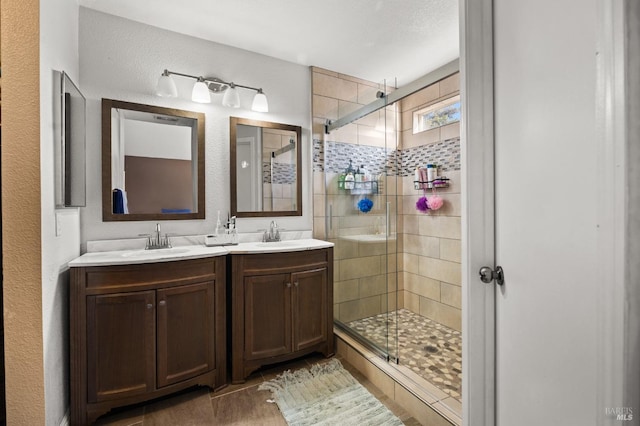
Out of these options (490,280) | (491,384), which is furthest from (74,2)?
(491,384)

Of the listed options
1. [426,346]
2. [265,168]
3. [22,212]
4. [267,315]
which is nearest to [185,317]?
[267,315]

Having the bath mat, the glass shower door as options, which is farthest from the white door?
the glass shower door

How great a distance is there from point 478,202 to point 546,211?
0.22 meters

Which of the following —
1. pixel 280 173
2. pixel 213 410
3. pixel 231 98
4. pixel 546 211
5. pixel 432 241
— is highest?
pixel 231 98

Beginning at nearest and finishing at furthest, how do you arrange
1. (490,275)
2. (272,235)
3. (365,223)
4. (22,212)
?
1. (490,275)
2. (22,212)
3. (365,223)
4. (272,235)

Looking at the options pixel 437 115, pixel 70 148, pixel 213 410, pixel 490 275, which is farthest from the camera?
pixel 437 115

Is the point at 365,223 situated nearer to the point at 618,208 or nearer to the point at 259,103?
the point at 259,103

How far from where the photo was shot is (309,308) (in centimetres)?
226

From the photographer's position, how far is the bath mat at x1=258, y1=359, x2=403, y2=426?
1.65 meters

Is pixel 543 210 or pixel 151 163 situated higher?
pixel 151 163

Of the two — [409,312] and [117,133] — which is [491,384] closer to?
[409,312]

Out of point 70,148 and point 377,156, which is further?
point 377,156

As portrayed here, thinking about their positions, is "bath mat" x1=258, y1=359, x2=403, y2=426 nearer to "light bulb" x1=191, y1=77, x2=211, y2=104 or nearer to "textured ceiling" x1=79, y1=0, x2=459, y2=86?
"light bulb" x1=191, y1=77, x2=211, y2=104

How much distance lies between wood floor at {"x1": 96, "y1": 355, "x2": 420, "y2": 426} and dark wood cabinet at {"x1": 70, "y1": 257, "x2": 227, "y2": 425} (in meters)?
0.10
